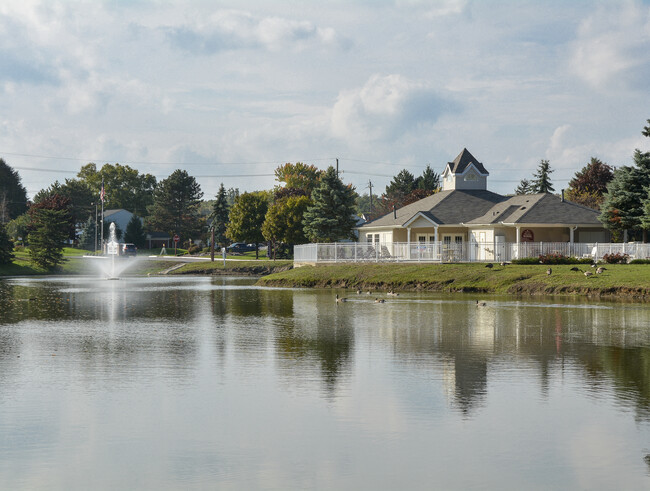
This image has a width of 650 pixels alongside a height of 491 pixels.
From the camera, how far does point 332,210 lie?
7825 centimetres

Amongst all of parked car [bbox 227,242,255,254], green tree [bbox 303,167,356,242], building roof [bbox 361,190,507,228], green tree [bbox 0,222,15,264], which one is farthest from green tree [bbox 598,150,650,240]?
parked car [bbox 227,242,255,254]

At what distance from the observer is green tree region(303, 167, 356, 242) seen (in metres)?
77.9

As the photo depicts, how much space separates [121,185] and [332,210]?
97073 millimetres

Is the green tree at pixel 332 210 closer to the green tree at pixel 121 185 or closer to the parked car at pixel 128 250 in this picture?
the parked car at pixel 128 250

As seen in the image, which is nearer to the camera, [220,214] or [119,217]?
[220,214]

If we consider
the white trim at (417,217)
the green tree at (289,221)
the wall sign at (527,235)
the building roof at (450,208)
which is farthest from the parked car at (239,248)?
the wall sign at (527,235)

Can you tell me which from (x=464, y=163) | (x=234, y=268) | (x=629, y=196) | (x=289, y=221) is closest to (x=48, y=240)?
(x=234, y=268)

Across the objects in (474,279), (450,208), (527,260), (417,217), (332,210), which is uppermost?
(332,210)

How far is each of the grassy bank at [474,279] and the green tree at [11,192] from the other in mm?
Answer: 101195

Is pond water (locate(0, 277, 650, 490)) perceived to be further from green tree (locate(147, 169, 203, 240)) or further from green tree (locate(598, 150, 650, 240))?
green tree (locate(147, 169, 203, 240))

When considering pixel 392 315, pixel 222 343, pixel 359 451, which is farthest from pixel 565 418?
pixel 392 315

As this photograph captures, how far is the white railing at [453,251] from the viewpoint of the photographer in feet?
182

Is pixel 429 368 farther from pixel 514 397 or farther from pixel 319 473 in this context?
pixel 319 473

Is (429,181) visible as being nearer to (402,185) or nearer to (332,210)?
(402,185)
